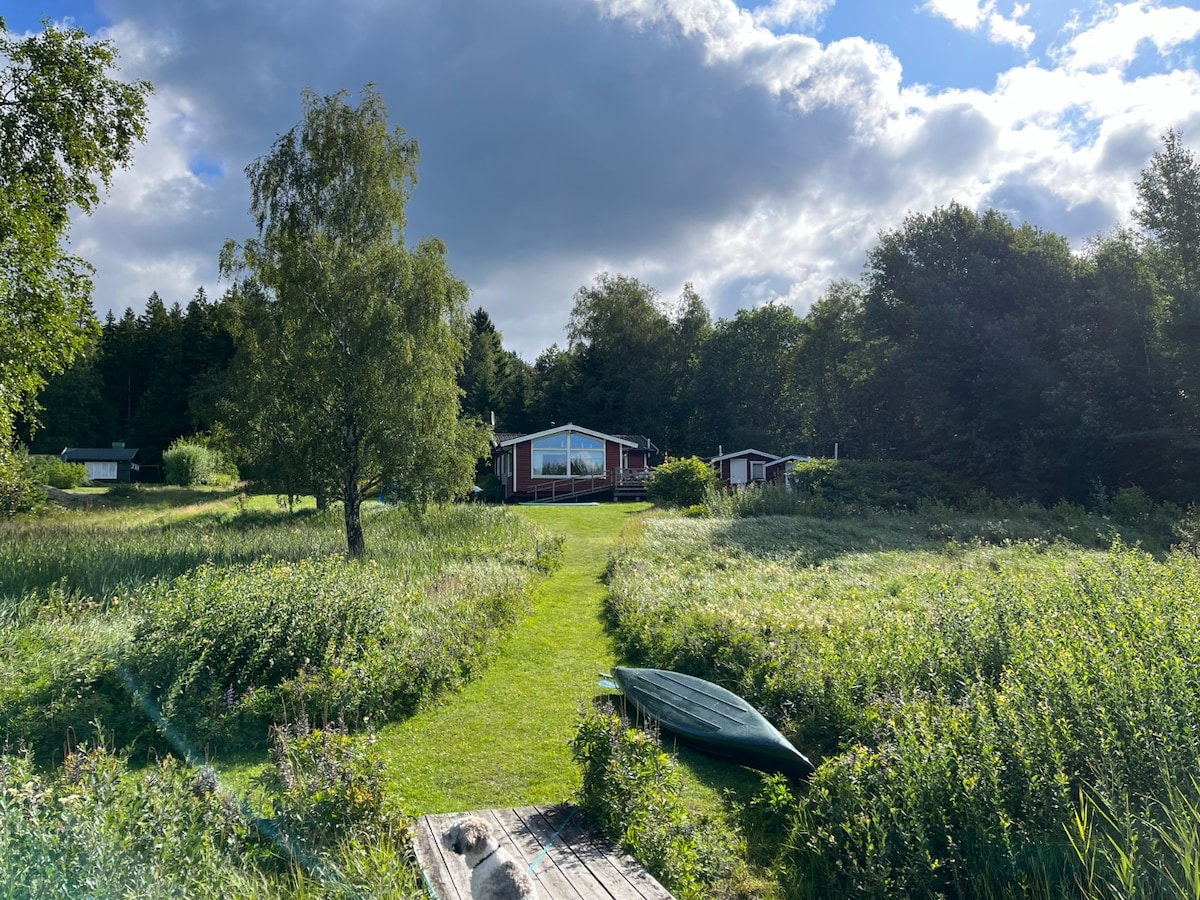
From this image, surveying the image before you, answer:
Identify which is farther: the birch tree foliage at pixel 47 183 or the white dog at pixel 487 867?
the birch tree foliage at pixel 47 183

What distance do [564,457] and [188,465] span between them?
67.1 ft

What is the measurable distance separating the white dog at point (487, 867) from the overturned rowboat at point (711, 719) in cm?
255

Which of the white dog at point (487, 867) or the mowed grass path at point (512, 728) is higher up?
the white dog at point (487, 867)

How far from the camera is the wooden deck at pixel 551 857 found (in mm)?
3654

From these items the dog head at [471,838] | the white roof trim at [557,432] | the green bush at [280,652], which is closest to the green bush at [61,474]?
the white roof trim at [557,432]

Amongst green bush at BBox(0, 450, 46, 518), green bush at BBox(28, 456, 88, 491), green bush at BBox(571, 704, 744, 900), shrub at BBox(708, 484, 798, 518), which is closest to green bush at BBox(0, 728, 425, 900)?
green bush at BBox(571, 704, 744, 900)

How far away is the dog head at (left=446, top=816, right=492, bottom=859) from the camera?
3.68 meters

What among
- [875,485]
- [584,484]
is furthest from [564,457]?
[875,485]

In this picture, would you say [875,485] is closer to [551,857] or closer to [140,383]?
[551,857]

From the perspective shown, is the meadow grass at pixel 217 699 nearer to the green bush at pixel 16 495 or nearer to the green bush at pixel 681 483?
the green bush at pixel 16 495

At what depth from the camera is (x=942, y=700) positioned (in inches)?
197

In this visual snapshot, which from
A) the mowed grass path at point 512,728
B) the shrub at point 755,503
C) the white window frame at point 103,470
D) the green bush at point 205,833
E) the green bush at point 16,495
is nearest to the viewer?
the green bush at point 205,833

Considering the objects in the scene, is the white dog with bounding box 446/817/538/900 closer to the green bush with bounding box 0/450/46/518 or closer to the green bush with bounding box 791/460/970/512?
the green bush with bounding box 791/460/970/512

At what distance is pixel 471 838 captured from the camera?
12.1 ft
